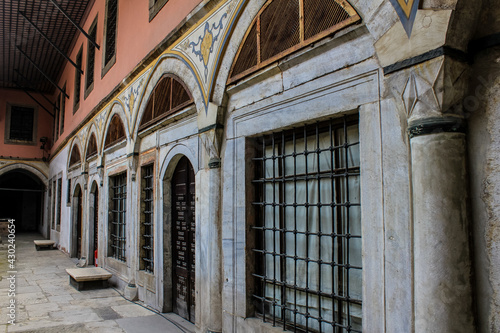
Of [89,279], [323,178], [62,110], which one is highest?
[62,110]

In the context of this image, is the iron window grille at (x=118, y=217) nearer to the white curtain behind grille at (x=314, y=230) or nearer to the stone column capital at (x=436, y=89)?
the white curtain behind grille at (x=314, y=230)

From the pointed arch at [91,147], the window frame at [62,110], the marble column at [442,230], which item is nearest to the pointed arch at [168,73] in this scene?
the marble column at [442,230]

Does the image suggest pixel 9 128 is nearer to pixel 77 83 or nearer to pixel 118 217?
pixel 77 83

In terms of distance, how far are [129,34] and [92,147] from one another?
367 cm

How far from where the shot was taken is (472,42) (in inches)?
73.6

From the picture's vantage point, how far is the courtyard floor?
4469 millimetres

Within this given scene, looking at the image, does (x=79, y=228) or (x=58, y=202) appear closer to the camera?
(x=79, y=228)

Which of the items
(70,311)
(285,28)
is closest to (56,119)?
(70,311)

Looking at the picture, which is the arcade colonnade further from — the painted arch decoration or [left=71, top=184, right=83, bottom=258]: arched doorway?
[left=71, top=184, right=83, bottom=258]: arched doorway

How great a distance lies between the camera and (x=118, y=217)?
24.4 ft

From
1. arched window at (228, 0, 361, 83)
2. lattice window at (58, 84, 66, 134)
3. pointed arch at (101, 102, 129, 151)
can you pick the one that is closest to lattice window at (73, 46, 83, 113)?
lattice window at (58, 84, 66, 134)

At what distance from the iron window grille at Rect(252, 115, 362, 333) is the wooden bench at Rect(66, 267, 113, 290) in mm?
4384

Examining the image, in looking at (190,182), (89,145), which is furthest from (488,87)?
(89,145)

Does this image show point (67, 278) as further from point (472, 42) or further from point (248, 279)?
point (472, 42)
